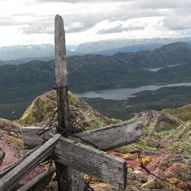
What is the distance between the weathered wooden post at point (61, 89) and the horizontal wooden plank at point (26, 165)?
1.61 feet

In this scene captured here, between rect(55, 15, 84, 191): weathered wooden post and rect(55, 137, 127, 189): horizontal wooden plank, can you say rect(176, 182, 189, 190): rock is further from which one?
rect(55, 137, 127, 189): horizontal wooden plank

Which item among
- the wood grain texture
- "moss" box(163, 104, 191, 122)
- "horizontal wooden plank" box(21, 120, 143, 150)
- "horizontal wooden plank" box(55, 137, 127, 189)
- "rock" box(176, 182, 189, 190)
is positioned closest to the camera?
"horizontal wooden plank" box(55, 137, 127, 189)

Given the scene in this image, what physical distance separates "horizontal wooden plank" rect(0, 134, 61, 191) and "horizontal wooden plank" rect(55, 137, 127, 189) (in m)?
0.27

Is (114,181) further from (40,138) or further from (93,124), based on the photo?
(93,124)

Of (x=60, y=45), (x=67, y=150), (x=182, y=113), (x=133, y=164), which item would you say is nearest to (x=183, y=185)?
(x=133, y=164)

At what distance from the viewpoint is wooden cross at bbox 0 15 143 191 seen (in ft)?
28.3

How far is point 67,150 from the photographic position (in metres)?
9.67

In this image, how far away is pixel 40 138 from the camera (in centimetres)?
1105

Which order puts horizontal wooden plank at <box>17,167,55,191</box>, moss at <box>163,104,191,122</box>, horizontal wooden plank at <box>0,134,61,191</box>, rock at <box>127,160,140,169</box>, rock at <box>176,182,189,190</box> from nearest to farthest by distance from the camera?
horizontal wooden plank at <box>0,134,61,191</box>
horizontal wooden plank at <box>17,167,55,191</box>
rock at <box>176,182,189,190</box>
rock at <box>127,160,140,169</box>
moss at <box>163,104,191,122</box>

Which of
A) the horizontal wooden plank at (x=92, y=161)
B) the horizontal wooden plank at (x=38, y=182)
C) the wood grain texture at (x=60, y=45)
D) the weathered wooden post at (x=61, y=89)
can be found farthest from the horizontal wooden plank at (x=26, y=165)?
the wood grain texture at (x=60, y=45)

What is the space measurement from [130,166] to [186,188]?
3.50 meters

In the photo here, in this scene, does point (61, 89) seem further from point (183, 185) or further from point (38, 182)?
point (183, 185)

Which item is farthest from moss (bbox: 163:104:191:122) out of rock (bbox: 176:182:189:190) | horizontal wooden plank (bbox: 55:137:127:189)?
horizontal wooden plank (bbox: 55:137:127:189)

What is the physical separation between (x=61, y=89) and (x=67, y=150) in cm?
140
